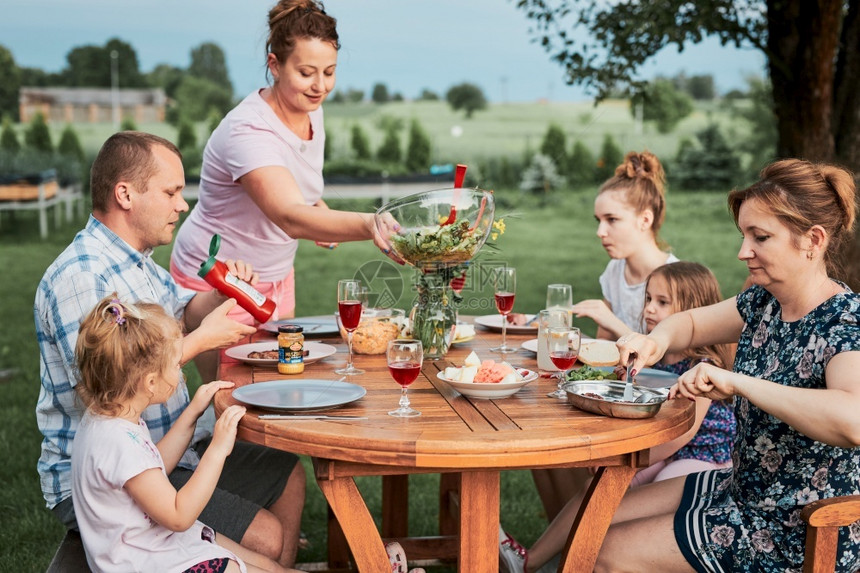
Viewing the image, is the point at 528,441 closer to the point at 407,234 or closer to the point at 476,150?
the point at 407,234

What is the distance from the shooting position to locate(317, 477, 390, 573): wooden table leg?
199 centimetres

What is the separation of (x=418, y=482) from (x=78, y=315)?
2516 millimetres

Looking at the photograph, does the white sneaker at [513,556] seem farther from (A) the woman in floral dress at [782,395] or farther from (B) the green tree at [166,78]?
(B) the green tree at [166,78]

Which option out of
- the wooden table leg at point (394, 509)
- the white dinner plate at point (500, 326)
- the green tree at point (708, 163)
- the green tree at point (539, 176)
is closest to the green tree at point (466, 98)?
the green tree at point (539, 176)

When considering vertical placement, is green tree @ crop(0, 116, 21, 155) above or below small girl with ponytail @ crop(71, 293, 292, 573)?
above

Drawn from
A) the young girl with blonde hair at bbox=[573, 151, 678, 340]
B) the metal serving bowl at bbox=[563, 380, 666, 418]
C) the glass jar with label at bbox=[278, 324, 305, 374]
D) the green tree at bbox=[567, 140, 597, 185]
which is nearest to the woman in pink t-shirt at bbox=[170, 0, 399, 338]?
the glass jar with label at bbox=[278, 324, 305, 374]

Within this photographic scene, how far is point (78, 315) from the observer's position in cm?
224

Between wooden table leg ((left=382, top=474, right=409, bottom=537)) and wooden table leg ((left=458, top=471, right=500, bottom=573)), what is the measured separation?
1.31 meters

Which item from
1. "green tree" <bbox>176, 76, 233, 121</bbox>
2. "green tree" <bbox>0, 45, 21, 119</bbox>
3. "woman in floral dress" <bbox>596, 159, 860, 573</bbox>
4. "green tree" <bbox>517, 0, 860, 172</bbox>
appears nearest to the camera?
"woman in floral dress" <bbox>596, 159, 860, 573</bbox>

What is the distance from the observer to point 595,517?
2.10 meters

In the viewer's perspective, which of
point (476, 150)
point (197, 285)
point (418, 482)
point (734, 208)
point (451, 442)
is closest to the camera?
point (451, 442)

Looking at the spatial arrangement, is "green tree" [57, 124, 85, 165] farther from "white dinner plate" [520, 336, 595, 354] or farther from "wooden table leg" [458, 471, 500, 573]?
"wooden table leg" [458, 471, 500, 573]

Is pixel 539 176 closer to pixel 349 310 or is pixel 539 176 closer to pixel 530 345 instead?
pixel 530 345

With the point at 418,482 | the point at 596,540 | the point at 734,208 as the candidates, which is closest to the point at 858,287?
the point at 734,208
